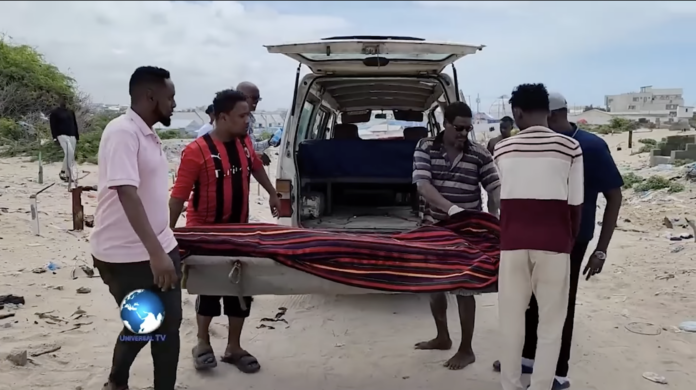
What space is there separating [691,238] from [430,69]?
16.2 feet

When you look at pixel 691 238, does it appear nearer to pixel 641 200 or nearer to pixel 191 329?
pixel 641 200

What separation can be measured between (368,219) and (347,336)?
1352mm

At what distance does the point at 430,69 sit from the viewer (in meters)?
5.14

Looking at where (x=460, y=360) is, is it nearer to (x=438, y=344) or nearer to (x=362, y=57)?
(x=438, y=344)

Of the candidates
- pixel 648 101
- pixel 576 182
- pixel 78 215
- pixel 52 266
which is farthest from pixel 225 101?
pixel 648 101

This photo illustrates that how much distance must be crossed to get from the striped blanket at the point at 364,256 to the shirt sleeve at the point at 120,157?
61 cm

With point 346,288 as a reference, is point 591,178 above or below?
above

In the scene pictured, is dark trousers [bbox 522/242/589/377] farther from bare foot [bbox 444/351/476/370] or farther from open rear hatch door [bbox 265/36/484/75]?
open rear hatch door [bbox 265/36/484/75]

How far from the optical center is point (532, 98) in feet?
10.4

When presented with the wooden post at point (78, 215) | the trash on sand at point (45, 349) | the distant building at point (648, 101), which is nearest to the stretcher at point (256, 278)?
the trash on sand at point (45, 349)

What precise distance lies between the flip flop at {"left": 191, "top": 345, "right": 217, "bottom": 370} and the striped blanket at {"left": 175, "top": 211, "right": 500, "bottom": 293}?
2.90 feet

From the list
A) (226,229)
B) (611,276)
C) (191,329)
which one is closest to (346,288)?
(226,229)

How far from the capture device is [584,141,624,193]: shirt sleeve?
347cm

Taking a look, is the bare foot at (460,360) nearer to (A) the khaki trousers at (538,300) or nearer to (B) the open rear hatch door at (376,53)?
(A) the khaki trousers at (538,300)
